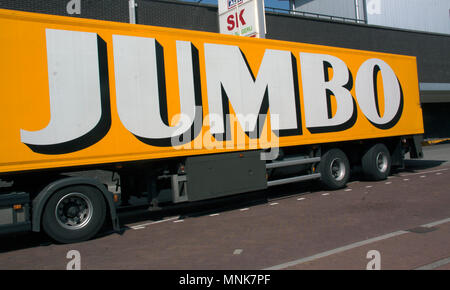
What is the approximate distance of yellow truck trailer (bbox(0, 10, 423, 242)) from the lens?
6.22 metres

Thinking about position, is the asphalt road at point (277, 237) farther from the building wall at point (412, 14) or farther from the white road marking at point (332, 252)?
the building wall at point (412, 14)

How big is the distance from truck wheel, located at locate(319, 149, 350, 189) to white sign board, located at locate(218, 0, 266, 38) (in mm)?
6025

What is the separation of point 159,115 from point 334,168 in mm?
5728

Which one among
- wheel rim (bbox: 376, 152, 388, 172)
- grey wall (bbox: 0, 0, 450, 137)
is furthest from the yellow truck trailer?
grey wall (bbox: 0, 0, 450, 137)

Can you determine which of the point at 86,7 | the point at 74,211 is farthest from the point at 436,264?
the point at 86,7

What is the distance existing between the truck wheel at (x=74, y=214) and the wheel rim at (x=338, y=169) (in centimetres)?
664

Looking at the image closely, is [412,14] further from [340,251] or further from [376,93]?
[340,251]

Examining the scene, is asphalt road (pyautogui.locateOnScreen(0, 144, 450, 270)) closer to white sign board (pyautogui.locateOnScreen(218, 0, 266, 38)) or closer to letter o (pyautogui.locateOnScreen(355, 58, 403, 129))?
letter o (pyautogui.locateOnScreen(355, 58, 403, 129))

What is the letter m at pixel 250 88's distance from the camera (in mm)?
8359

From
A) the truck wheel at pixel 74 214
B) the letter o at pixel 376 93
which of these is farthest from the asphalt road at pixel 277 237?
the letter o at pixel 376 93

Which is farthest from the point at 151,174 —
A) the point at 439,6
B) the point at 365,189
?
the point at 439,6

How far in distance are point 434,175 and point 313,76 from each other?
5.65 meters

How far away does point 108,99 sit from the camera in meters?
6.96
